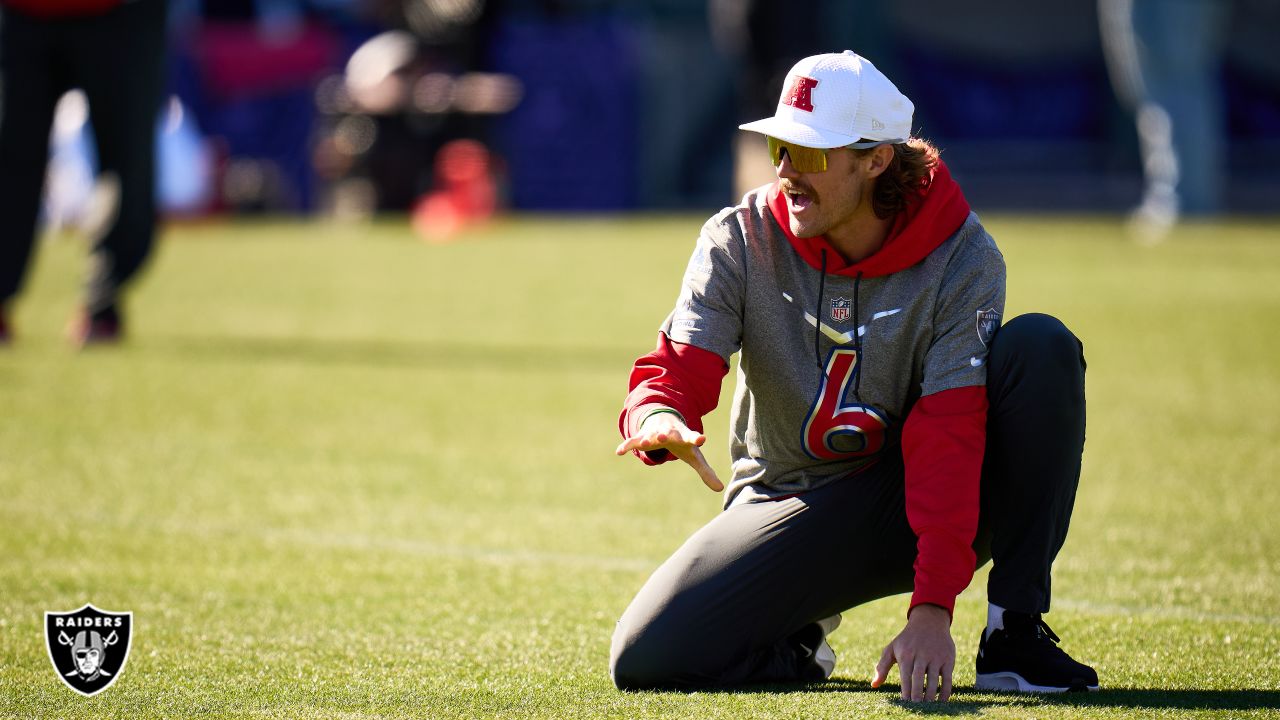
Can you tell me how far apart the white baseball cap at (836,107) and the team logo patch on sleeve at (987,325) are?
36 centimetres

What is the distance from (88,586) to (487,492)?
148 cm

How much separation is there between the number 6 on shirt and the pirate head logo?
131 centimetres

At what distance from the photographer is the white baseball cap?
3.13m

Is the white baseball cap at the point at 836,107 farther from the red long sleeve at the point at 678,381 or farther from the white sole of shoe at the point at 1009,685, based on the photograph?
the white sole of shoe at the point at 1009,685

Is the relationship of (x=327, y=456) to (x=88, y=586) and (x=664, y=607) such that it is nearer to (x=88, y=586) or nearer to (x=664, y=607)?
(x=88, y=586)

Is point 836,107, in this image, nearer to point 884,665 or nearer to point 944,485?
point 944,485

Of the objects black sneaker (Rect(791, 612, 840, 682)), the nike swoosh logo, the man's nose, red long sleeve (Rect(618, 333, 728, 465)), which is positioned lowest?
black sneaker (Rect(791, 612, 840, 682))

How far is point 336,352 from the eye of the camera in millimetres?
8148

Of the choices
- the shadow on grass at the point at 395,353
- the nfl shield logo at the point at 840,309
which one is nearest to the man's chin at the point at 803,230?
the nfl shield logo at the point at 840,309

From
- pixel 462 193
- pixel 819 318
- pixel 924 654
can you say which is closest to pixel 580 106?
pixel 462 193

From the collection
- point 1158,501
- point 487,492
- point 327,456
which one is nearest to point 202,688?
point 487,492

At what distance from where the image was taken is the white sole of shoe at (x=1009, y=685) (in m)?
3.12

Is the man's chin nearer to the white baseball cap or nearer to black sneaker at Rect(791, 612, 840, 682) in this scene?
the white baseball cap

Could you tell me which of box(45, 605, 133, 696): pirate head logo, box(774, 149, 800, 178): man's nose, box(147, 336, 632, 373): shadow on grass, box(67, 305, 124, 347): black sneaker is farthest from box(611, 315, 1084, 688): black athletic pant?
box(67, 305, 124, 347): black sneaker
